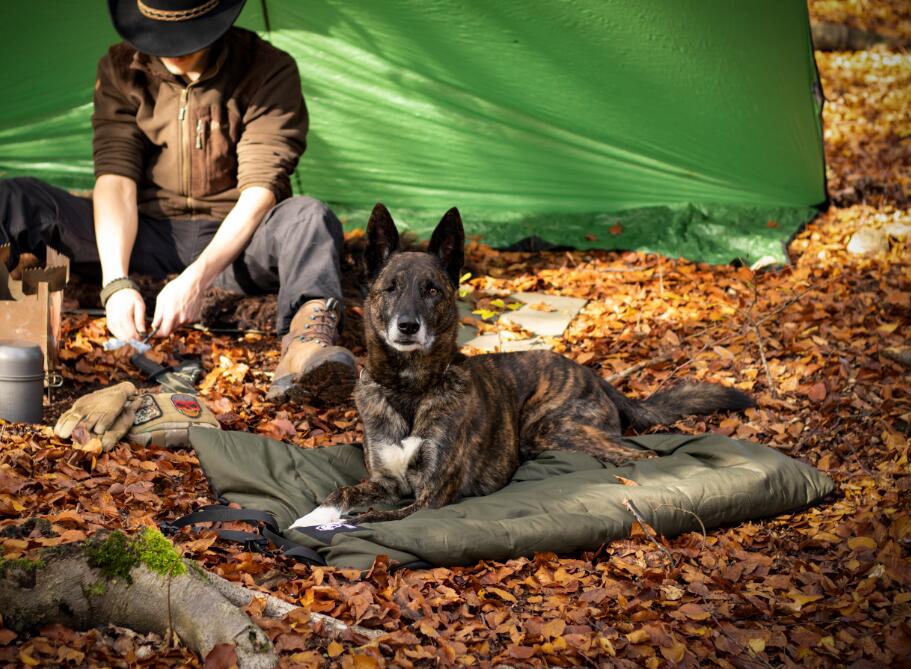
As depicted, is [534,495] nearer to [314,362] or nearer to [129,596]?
[314,362]

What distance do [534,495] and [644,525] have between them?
45 cm

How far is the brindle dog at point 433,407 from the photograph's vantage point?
3.83 m

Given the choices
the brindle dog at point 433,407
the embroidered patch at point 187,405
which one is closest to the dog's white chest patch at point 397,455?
the brindle dog at point 433,407

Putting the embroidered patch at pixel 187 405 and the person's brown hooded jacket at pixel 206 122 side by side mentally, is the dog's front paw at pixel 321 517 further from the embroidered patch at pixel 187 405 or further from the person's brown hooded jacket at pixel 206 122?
the person's brown hooded jacket at pixel 206 122

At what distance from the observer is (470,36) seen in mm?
6871

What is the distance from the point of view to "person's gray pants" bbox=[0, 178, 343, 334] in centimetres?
519

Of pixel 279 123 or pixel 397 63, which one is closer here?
pixel 279 123

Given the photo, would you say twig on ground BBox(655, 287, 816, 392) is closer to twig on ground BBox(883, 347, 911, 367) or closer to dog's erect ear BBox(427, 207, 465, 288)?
twig on ground BBox(883, 347, 911, 367)

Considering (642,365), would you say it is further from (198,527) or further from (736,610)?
(198,527)

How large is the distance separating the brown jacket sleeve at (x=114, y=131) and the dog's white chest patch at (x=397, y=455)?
267 centimetres

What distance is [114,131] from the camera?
5508mm

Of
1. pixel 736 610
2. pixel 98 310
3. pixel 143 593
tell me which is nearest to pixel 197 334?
pixel 98 310

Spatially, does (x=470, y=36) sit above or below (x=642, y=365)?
above

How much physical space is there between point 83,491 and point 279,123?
267 centimetres
